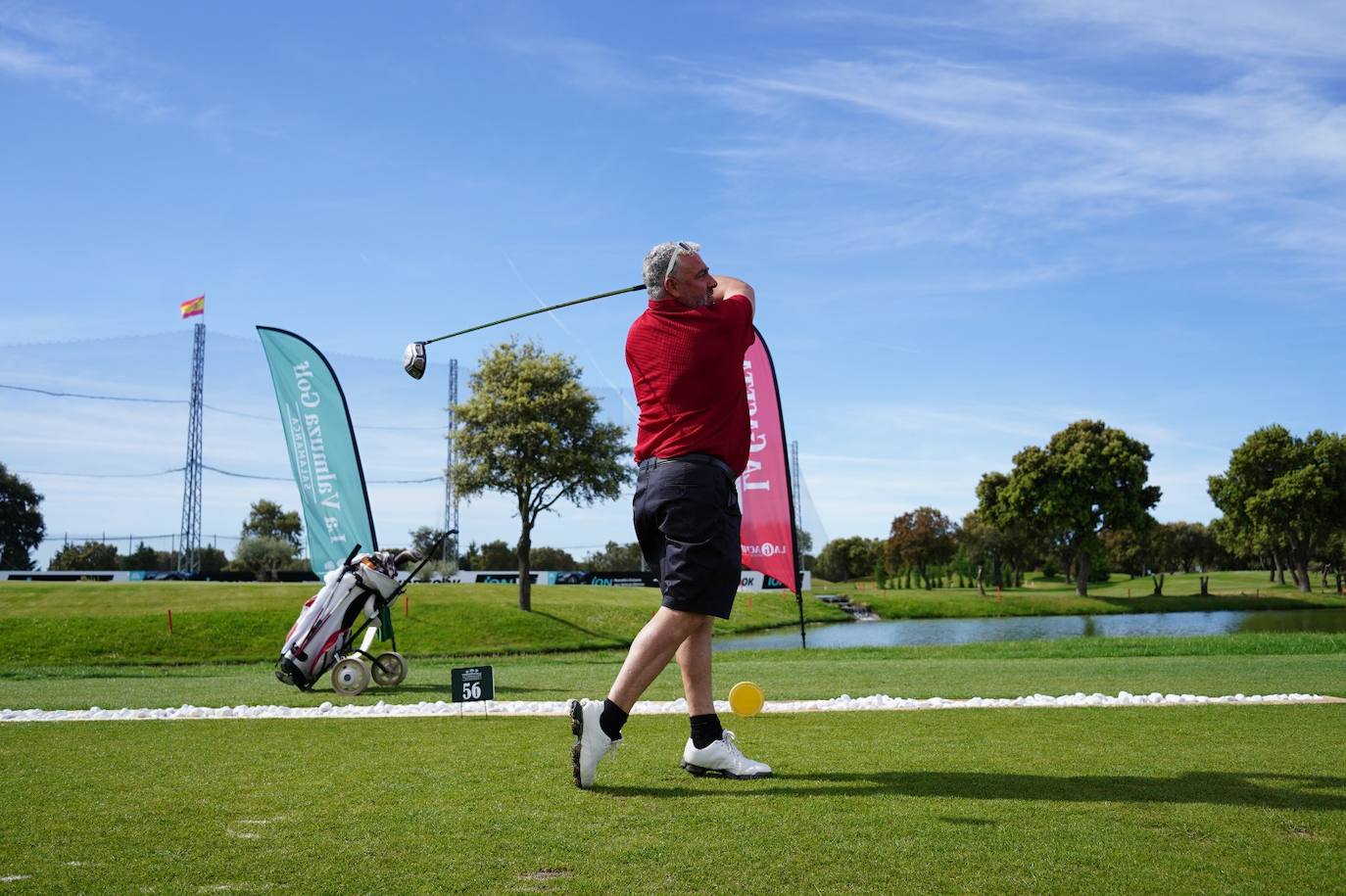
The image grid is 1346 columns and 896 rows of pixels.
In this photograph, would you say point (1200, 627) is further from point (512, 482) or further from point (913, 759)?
point (913, 759)

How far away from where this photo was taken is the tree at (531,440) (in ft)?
133

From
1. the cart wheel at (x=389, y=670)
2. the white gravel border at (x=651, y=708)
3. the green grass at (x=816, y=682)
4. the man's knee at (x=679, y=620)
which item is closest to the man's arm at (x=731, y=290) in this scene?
the man's knee at (x=679, y=620)

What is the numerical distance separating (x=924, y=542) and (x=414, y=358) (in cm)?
8877

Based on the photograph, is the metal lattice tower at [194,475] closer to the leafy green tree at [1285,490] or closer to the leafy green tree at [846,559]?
the leafy green tree at [846,559]

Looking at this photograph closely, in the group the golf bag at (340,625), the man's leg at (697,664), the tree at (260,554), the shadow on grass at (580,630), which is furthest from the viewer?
the tree at (260,554)

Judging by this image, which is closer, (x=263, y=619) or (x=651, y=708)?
(x=651, y=708)

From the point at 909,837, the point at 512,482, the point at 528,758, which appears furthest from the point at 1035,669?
the point at 512,482

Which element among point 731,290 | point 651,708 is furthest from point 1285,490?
point 731,290

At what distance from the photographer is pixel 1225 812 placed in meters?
3.54

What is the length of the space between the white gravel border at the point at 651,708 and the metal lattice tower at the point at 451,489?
2241 centimetres

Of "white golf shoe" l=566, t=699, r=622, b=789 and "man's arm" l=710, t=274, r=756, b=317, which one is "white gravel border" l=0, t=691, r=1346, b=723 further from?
"man's arm" l=710, t=274, r=756, b=317

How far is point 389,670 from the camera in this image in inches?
503

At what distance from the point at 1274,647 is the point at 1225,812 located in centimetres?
1909

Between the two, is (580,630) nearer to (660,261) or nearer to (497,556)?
(660,261)
